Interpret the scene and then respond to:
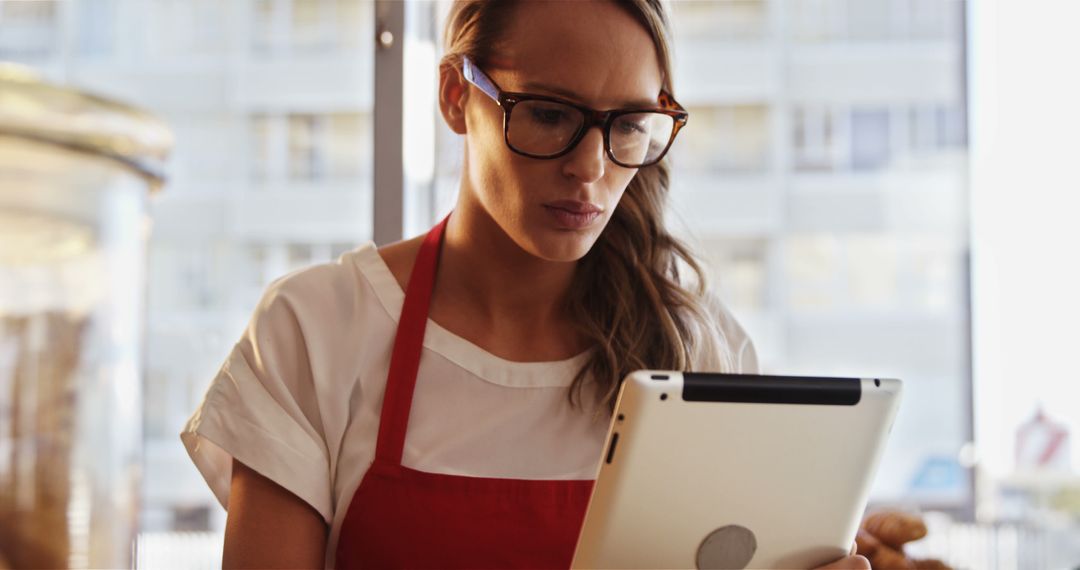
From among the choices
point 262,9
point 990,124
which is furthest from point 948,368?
point 262,9

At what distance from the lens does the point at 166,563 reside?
2.62 meters

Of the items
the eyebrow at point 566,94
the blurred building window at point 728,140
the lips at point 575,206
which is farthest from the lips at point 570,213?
the blurred building window at point 728,140

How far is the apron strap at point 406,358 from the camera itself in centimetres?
133

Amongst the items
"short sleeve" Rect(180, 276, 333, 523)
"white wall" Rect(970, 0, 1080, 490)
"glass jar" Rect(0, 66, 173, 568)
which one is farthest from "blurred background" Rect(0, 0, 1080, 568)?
"glass jar" Rect(0, 66, 173, 568)

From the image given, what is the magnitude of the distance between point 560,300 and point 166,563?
1.55m

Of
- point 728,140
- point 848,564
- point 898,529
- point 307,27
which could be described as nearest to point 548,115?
point 848,564

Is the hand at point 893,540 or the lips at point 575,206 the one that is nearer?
the lips at point 575,206

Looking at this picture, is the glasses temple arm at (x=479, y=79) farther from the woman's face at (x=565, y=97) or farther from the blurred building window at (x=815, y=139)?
the blurred building window at (x=815, y=139)

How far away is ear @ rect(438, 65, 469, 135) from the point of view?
1397 millimetres

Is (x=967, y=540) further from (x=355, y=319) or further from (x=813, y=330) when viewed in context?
(x=355, y=319)

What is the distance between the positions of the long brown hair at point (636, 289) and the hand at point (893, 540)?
0.94 ft

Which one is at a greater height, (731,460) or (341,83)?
(341,83)

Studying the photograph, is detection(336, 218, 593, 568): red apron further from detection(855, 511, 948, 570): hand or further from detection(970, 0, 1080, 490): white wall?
detection(970, 0, 1080, 490): white wall

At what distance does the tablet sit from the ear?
56cm
